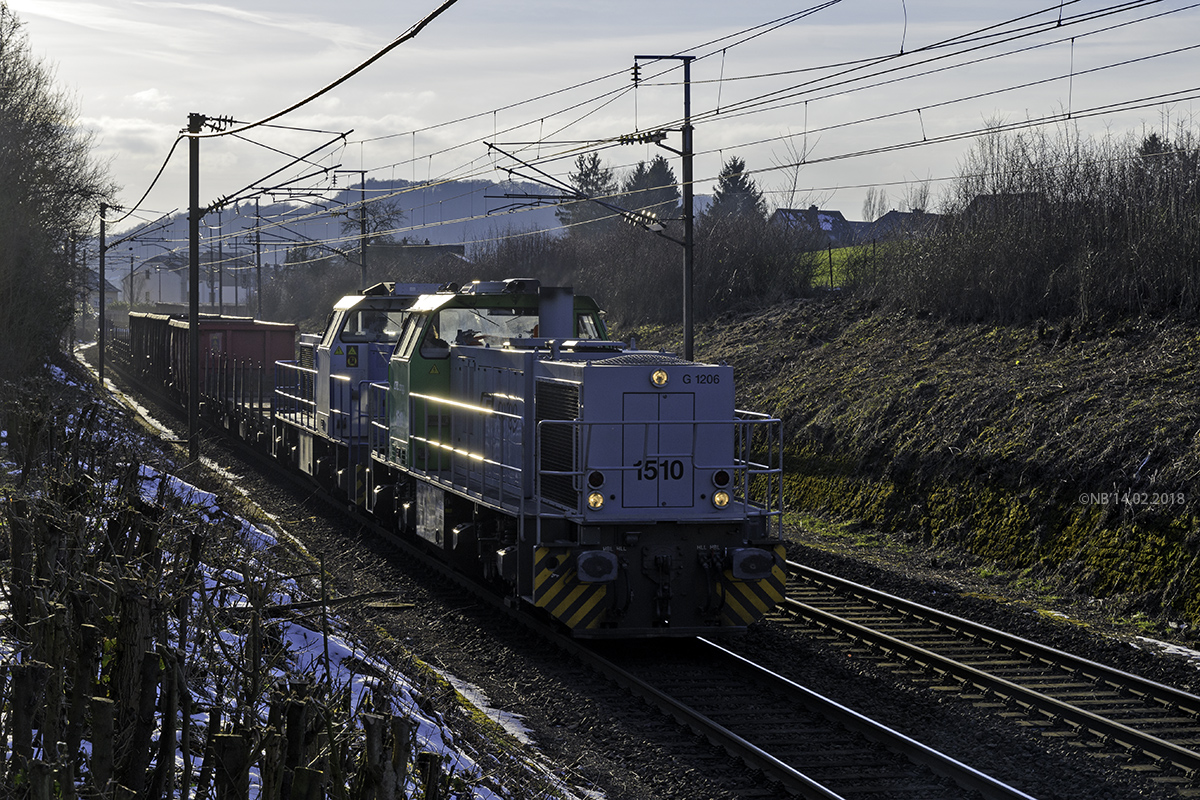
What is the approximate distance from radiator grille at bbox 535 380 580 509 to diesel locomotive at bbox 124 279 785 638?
0.02m

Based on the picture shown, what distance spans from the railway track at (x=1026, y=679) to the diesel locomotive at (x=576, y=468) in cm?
130

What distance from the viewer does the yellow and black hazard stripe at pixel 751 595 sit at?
9.52 metres

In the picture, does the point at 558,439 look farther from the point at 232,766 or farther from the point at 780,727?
the point at 232,766

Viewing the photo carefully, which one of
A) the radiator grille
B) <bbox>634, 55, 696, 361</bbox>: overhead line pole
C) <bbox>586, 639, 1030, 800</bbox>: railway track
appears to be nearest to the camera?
<bbox>586, 639, 1030, 800</bbox>: railway track

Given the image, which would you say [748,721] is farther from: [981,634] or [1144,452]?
[1144,452]

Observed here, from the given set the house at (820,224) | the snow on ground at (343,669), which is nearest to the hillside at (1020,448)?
the snow on ground at (343,669)

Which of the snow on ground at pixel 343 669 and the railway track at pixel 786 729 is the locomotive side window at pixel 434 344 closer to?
the snow on ground at pixel 343 669

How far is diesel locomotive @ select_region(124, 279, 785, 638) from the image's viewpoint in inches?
367

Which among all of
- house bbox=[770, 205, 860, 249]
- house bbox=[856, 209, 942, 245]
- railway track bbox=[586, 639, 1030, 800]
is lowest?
railway track bbox=[586, 639, 1030, 800]

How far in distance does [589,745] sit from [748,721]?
1.22m

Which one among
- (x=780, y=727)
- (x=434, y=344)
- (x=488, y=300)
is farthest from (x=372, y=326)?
(x=780, y=727)

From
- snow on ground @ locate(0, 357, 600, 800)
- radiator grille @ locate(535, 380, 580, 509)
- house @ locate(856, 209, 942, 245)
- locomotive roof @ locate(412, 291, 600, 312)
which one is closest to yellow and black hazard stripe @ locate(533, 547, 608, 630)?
radiator grille @ locate(535, 380, 580, 509)

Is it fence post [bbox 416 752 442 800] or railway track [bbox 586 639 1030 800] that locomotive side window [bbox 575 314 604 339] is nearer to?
railway track [bbox 586 639 1030 800]

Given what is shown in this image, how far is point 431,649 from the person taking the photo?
9914 mm
